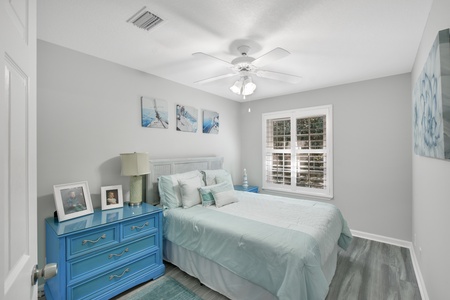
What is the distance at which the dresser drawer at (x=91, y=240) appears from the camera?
187 centimetres

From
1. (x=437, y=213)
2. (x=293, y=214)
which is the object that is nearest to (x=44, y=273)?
(x=293, y=214)

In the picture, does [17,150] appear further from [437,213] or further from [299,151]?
[299,151]

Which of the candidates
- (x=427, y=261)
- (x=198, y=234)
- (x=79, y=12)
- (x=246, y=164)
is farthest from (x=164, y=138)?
(x=427, y=261)

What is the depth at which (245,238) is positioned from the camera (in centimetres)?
191

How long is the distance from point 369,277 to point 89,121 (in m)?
3.67

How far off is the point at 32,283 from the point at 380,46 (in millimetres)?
3254

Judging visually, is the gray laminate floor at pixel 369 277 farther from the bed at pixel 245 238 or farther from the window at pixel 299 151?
the window at pixel 299 151

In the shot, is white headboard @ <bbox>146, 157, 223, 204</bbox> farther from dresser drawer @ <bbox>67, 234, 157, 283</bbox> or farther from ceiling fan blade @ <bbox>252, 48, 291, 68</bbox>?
ceiling fan blade @ <bbox>252, 48, 291, 68</bbox>

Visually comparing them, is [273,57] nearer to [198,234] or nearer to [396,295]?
[198,234]

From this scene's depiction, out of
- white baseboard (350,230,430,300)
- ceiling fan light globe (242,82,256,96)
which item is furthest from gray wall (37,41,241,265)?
white baseboard (350,230,430,300)

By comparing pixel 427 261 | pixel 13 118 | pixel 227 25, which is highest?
pixel 227 25

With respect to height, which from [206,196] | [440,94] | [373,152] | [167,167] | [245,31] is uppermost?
[245,31]

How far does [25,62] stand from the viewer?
0.76 metres

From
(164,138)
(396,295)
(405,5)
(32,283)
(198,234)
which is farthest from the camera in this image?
(164,138)
